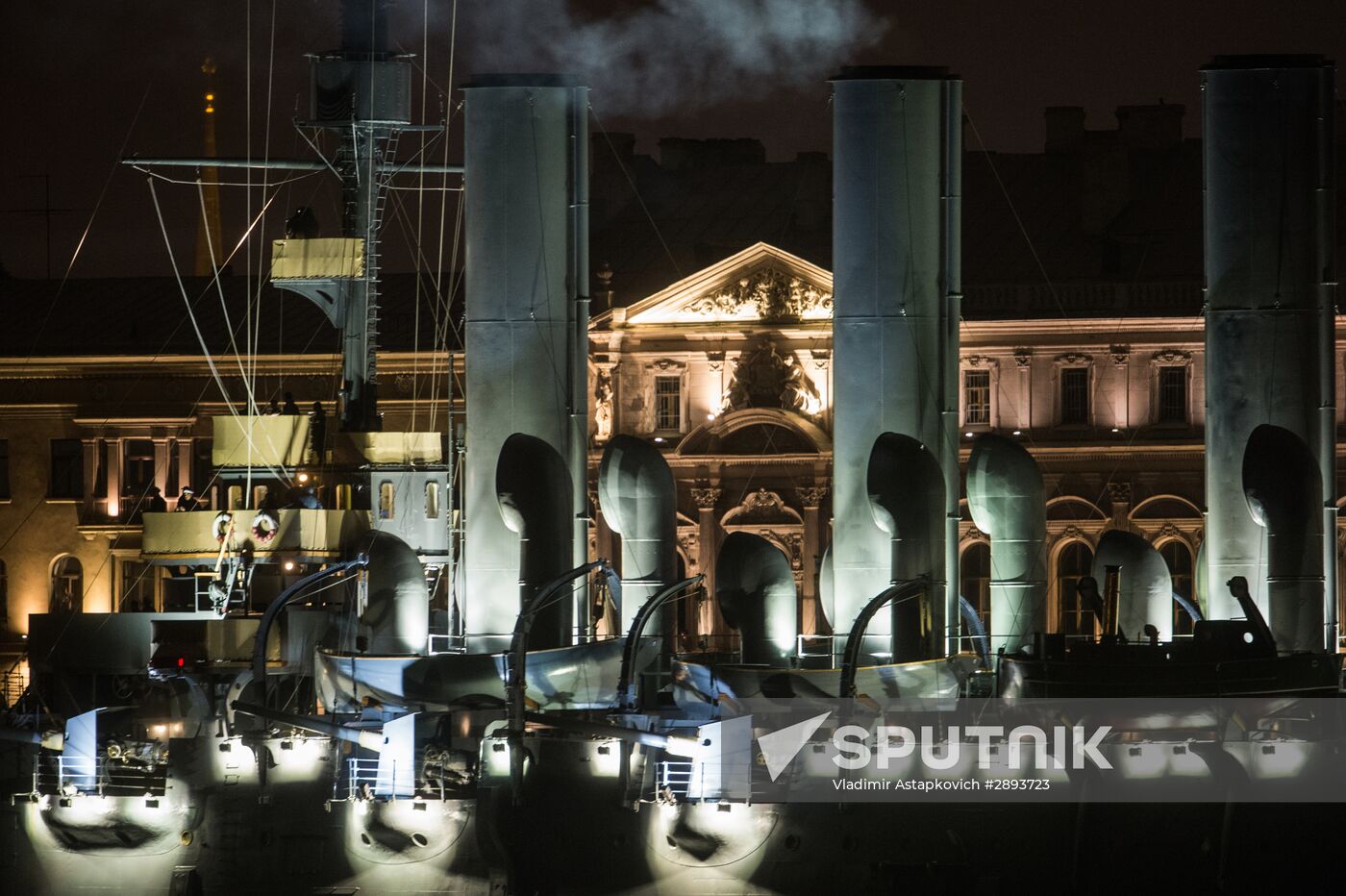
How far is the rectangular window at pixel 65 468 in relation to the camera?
74562 mm

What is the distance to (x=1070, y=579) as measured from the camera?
69.2m

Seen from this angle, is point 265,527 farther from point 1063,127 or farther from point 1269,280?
point 1063,127

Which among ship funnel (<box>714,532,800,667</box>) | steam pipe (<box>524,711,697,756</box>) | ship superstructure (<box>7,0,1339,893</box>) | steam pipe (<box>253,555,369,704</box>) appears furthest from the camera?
ship funnel (<box>714,532,800,667</box>)

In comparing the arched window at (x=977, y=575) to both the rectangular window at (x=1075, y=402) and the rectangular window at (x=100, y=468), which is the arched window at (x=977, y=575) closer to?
the rectangular window at (x=1075, y=402)

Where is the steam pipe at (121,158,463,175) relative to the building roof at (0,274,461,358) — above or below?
above

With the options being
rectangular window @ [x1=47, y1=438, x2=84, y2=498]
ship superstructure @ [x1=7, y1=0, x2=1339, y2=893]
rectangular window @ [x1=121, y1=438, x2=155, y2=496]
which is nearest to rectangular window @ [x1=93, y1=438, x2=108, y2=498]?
rectangular window @ [x1=121, y1=438, x2=155, y2=496]

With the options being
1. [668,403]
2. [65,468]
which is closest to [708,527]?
[668,403]

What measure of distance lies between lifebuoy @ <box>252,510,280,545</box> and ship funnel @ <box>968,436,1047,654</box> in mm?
14467

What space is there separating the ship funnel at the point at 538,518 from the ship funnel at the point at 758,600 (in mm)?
2869

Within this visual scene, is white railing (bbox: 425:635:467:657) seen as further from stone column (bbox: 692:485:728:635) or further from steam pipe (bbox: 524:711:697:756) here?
stone column (bbox: 692:485:728:635)

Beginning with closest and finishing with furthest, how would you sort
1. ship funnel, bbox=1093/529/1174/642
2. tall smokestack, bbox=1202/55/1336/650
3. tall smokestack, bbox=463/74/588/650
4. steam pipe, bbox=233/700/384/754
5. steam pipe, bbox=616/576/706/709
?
steam pipe, bbox=616/576/706/709 → steam pipe, bbox=233/700/384/754 → ship funnel, bbox=1093/529/1174/642 → tall smokestack, bbox=1202/55/1336/650 → tall smokestack, bbox=463/74/588/650

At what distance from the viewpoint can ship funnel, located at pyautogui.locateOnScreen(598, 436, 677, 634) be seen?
44.3m

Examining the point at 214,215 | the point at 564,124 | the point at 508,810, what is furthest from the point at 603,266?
the point at 508,810

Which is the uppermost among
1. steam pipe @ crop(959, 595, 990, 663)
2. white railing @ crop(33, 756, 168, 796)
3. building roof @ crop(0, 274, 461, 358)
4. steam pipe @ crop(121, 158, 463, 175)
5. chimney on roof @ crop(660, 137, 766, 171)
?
chimney on roof @ crop(660, 137, 766, 171)
